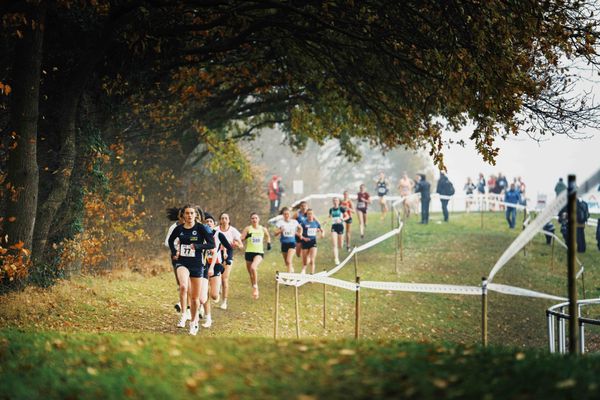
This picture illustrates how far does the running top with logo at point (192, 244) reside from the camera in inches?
543

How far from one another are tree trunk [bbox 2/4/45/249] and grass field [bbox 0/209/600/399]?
1.42 m

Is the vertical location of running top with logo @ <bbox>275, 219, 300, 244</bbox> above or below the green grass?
above

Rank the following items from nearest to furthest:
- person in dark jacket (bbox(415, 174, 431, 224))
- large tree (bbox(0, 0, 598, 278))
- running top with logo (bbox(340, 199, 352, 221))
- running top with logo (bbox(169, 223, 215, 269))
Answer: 1. running top with logo (bbox(169, 223, 215, 269))
2. large tree (bbox(0, 0, 598, 278))
3. running top with logo (bbox(340, 199, 352, 221))
4. person in dark jacket (bbox(415, 174, 431, 224))

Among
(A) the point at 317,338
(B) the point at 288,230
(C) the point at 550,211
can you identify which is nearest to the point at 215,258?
(A) the point at 317,338

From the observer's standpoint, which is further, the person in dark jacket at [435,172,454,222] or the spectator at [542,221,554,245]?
the person in dark jacket at [435,172,454,222]

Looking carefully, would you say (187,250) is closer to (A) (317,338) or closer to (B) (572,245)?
(A) (317,338)

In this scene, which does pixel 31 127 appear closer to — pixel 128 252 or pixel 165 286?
pixel 165 286

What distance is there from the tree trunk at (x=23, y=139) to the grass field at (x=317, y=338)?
1.42m

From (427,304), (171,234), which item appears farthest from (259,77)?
(171,234)

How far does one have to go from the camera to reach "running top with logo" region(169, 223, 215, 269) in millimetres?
13805

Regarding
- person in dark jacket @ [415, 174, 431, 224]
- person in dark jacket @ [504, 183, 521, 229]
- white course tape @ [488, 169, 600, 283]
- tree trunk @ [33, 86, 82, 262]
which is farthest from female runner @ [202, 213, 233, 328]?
person in dark jacket @ [504, 183, 521, 229]

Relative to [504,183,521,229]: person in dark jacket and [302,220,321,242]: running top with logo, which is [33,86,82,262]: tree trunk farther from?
[504,183,521,229]: person in dark jacket

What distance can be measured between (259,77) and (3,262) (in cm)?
1092

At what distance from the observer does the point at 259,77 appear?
24.4 meters
